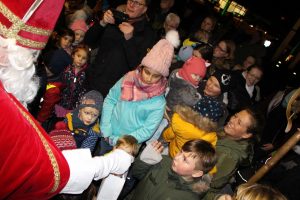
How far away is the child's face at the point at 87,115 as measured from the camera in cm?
316

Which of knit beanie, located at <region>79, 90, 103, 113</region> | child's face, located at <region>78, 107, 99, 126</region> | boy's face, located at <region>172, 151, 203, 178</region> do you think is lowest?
child's face, located at <region>78, 107, 99, 126</region>

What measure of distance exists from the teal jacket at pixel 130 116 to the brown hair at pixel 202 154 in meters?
0.59

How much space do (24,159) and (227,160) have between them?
2.27 m

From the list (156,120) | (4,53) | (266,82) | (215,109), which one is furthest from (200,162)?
(266,82)

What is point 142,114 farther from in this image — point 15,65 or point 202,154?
point 15,65

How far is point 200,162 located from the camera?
2439 millimetres

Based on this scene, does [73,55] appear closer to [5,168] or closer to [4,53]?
[4,53]

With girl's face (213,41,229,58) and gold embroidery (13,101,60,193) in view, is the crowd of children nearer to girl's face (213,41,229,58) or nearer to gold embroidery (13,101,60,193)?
gold embroidery (13,101,60,193)

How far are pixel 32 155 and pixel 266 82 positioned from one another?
5.84m

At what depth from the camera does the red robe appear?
1.07m

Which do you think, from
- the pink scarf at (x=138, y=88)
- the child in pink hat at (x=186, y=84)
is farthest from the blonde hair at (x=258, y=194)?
the child in pink hat at (x=186, y=84)

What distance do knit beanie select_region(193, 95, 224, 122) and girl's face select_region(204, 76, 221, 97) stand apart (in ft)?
1.03

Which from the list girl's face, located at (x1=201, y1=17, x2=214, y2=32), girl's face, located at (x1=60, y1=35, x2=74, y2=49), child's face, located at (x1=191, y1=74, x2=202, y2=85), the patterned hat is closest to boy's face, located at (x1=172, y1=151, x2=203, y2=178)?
the patterned hat

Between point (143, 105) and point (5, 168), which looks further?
point (143, 105)
